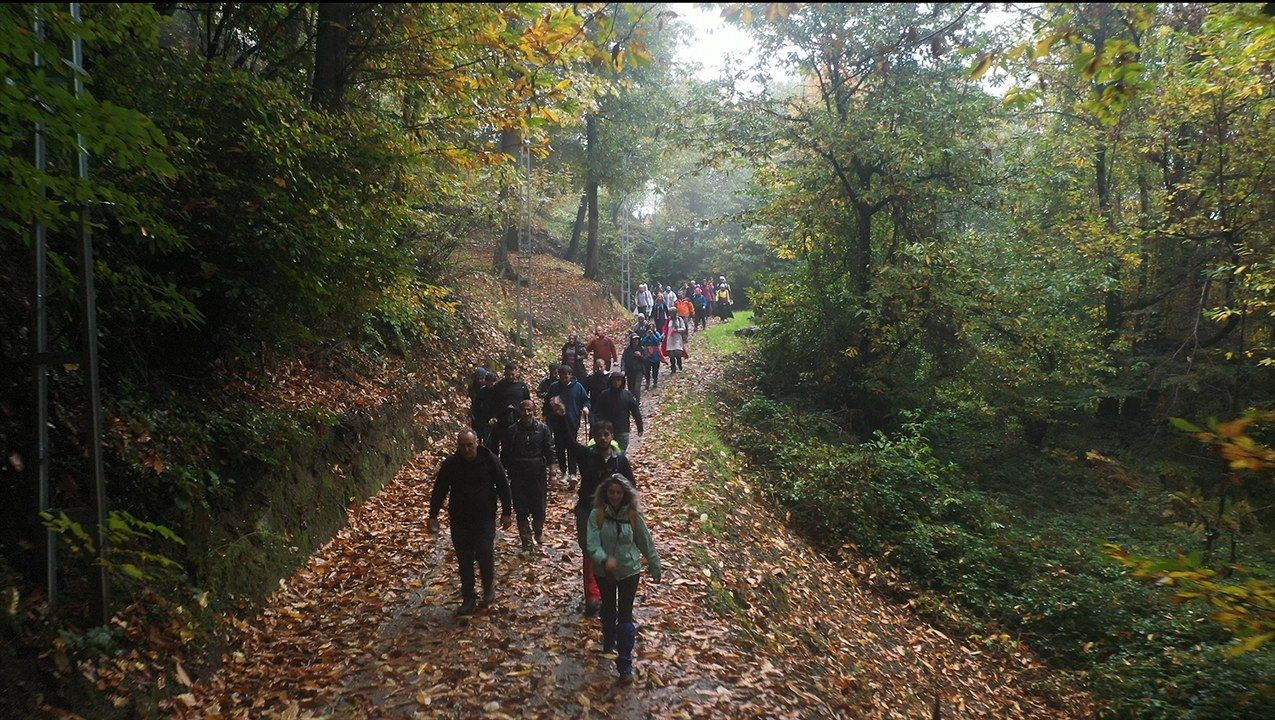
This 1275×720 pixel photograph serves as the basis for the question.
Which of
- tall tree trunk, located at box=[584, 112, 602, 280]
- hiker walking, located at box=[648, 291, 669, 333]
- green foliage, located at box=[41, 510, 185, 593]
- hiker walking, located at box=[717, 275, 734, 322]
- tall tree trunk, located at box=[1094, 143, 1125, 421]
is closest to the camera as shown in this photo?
green foliage, located at box=[41, 510, 185, 593]

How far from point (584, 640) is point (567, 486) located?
15.2 feet

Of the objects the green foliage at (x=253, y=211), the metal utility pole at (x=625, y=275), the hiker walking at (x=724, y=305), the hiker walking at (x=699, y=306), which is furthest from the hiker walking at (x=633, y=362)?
the hiker walking at (x=724, y=305)

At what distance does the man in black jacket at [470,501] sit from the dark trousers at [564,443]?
7.93 ft

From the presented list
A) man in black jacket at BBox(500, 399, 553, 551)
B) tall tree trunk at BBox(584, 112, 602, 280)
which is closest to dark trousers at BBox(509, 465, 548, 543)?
man in black jacket at BBox(500, 399, 553, 551)

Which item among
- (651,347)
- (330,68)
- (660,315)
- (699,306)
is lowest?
(651,347)

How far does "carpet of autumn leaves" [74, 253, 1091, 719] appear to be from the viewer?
5.90m

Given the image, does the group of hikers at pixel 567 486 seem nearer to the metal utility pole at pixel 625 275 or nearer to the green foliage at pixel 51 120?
the green foliage at pixel 51 120

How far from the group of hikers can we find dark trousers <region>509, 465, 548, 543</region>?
0.5 inches

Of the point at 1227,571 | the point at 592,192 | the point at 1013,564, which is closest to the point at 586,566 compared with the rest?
the point at 1227,571

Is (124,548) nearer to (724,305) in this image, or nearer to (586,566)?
(586,566)

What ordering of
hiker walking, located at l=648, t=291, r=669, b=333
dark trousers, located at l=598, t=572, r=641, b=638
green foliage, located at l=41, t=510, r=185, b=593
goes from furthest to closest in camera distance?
hiker walking, located at l=648, t=291, r=669, b=333, dark trousers, located at l=598, t=572, r=641, b=638, green foliage, located at l=41, t=510, r=185, b=593

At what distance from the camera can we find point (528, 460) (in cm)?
805

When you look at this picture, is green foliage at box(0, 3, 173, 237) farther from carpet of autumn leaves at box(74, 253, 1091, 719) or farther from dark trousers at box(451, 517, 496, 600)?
dark trousers at box(451, 517, 496, 600)

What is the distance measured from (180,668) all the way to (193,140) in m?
4.76
